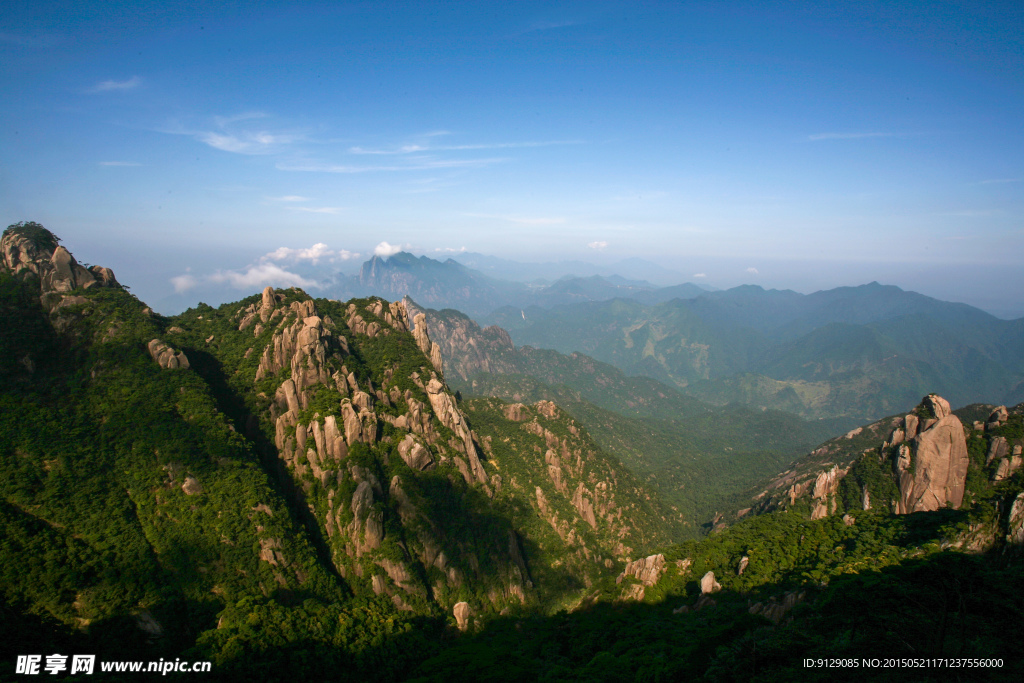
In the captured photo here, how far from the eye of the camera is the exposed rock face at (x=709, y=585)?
5966cm

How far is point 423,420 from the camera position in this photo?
3469 inches

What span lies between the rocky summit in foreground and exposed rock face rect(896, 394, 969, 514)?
427 millimetres

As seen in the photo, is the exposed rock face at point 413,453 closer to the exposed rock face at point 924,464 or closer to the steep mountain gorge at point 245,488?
the steep mountain gorge at point 245,488

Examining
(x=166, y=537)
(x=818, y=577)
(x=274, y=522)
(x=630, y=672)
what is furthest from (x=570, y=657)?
(x=166, y=537)

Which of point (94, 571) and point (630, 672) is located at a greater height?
point (94, 571)

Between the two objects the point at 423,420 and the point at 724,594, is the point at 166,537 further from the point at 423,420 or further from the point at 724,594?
the point at 724,594

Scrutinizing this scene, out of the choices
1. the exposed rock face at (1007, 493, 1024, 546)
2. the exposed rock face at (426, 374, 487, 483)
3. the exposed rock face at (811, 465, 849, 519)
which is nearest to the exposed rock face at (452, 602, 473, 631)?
the exposed rock face at (426, 374, 487, 483)

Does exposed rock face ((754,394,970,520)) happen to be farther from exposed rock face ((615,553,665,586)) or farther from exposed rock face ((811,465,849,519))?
exposed rock face ((615,553,665,586))

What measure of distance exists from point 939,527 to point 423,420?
78.6 m

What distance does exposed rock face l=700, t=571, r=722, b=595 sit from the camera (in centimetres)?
5966

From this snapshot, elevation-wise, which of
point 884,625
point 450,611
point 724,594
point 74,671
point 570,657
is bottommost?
point 450,611

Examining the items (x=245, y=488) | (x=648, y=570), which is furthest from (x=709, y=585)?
(x=245, y=488)

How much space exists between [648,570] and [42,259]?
110730mm

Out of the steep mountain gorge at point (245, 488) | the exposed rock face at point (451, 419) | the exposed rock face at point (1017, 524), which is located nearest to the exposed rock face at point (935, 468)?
the exposed rock face at point (1017, 524)
